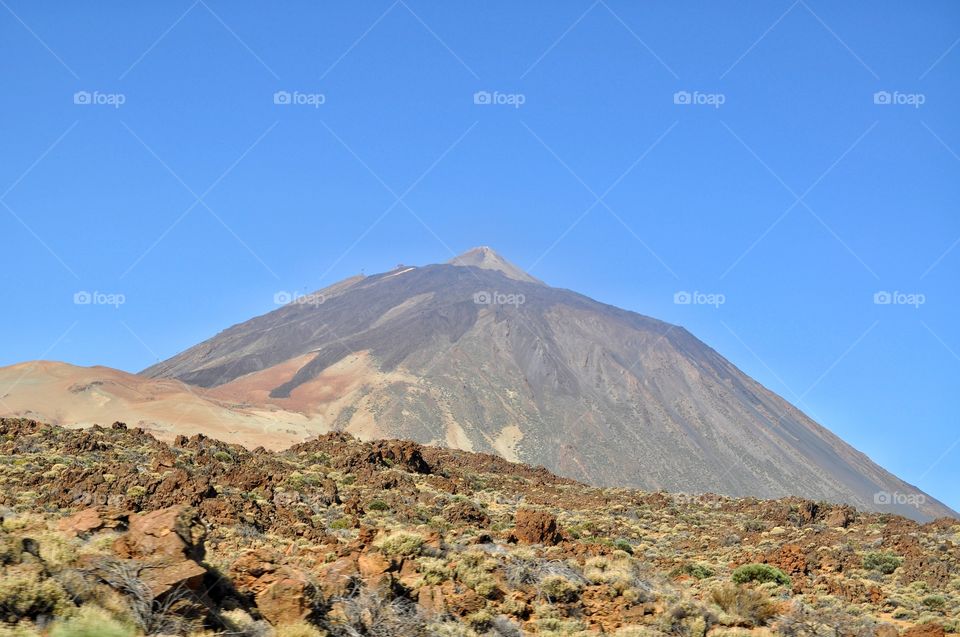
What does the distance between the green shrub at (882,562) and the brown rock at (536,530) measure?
7.74 metres

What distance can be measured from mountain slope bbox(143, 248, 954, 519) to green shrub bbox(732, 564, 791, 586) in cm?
6090

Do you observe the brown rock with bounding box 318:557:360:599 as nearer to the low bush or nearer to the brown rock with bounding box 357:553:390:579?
the brown rock with bounding box 357:553:390:579

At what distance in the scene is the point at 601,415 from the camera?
97500 mm

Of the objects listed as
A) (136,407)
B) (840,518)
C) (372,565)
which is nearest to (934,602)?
(372,565)

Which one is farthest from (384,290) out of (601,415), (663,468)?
(663,468)

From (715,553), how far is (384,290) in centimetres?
13940

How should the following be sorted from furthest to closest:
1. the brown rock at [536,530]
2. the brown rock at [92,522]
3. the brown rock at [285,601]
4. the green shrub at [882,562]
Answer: the green shrub at [882,562]
the brown rock at [536,530]
the brown rock at [92,522]
the brown rock at [285,601]

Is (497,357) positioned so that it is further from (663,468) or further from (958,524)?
(958,524)

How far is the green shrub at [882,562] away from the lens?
20.0m

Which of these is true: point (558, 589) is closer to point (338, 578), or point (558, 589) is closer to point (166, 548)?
point (338, 578)

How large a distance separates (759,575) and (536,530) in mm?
4807

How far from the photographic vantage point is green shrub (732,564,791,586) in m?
17.6

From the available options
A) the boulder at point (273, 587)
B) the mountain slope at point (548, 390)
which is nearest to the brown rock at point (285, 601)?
the boulder at point (273, 587)

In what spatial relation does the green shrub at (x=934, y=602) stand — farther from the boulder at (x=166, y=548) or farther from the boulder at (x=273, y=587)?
the boulder at (x=166, y=548)
